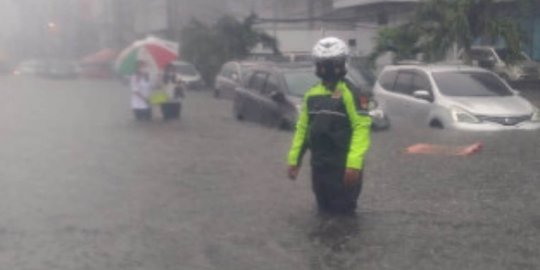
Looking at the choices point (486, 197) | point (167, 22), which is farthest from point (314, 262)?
point (167, 22)

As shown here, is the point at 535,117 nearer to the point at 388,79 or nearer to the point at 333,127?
→ the point at 388,79

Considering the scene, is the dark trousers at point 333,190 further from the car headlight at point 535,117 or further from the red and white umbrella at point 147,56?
the red and white umbrella at point 147,56

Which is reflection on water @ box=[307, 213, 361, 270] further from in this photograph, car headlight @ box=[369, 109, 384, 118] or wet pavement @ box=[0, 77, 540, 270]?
car headlight @ box=[369, 109, 384, 118]

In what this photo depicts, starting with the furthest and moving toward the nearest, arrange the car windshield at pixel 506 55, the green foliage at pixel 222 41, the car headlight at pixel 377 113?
the green foliage at pixel 222 41
the car windshield at pixel 506 55
the car headlight at pixel 377 113

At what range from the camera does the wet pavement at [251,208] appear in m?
6.91

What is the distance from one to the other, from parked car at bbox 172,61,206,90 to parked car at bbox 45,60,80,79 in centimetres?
426

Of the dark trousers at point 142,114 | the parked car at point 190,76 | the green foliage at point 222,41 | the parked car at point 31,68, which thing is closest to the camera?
the dark trousers at point 142,114

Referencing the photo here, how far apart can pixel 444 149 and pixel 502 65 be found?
17346 millimetres

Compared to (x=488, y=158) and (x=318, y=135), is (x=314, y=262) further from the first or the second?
(x=488, y=158)

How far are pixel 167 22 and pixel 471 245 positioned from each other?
31.7 metres

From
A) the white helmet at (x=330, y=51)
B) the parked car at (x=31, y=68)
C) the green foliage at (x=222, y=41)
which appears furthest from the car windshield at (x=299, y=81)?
the green foliage at (x=222, y=41)

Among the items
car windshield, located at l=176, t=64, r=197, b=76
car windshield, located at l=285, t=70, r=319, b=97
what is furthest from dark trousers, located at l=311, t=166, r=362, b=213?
car windshield, located at l=176, t=64, r=197, b=76

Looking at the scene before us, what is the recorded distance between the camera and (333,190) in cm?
798

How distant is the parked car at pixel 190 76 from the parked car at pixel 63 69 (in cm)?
426
